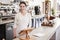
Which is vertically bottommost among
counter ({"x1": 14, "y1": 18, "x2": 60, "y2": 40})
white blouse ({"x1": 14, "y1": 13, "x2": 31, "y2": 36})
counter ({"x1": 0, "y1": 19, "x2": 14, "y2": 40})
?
counter ({"x1": 0, "y1": 19, "x2": 14, "y2": 40})

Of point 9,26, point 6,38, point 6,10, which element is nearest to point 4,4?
point 6,10

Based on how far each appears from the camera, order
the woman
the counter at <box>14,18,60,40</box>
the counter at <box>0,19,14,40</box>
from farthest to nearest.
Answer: the counter at <box>0,19,14,40</box> < the woman < the counter at <box>14,18,60,40</box>

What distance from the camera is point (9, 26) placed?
4508 mm

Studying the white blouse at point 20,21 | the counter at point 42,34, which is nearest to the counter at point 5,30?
the white blouse at point 20,21

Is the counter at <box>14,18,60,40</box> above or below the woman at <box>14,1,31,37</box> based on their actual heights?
below

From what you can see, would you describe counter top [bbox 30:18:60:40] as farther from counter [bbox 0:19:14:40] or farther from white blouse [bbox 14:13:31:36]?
counter [bbox 0:19:14:40]

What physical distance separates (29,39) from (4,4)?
3295 mm

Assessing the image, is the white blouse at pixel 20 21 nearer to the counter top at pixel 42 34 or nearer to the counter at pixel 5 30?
the counter top at pixel 42 34

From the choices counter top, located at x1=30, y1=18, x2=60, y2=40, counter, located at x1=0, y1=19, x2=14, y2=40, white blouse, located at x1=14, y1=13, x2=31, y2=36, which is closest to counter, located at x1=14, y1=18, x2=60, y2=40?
counter top, located at x1=30, y1=18, x2=60, y2=40

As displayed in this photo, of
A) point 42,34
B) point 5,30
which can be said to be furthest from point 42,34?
point 5,30

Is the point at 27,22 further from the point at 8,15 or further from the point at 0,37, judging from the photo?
the point at 8,15

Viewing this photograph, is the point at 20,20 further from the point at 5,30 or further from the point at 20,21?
the point at 5,30

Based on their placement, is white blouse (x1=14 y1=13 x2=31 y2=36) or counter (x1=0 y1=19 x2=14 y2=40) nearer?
white blouse (x1=14 y1=13 x2=31 y2=36)

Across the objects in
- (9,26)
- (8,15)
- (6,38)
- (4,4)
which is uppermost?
(4,4)
